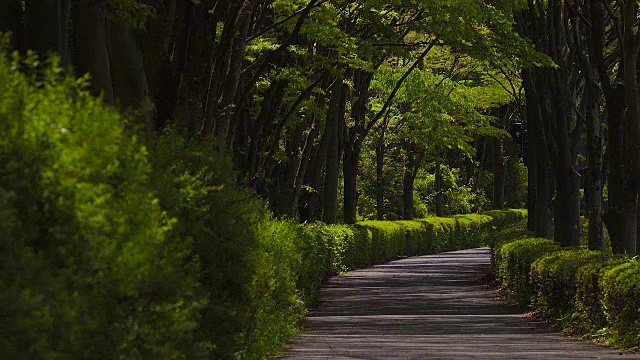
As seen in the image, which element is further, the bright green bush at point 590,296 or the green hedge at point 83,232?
the bright green bush at point 590,296

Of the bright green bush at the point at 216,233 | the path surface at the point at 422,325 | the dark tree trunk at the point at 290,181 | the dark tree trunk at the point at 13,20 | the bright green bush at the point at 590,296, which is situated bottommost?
the path surface at the point at 422,325

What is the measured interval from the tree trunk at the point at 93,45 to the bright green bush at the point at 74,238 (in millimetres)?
5801

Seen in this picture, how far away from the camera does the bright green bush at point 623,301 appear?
14211 millimetres

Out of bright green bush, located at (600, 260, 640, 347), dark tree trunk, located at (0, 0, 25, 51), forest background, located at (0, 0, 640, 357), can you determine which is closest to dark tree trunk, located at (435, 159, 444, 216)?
forest background, located at (0, 0, 640, 357)

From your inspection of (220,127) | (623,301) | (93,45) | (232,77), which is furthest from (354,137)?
(93,45)

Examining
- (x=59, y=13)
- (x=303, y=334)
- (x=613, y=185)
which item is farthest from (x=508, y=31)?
(x=59, y=13)

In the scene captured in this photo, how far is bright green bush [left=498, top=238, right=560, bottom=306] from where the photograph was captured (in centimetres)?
2297

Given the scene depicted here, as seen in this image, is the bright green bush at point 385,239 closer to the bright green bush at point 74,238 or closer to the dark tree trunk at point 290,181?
the dark tree trunk at point 290,181

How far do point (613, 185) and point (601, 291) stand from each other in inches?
196

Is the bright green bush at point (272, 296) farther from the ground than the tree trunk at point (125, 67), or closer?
closer

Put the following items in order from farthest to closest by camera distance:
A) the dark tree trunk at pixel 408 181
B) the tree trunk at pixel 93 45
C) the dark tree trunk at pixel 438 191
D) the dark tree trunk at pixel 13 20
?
the dark tree trunk at pixel 438 191, the dark tree trunk at pixel 408 181, the tree trunk at pixel 93 45, the dark tree trunk at pixel 13 20

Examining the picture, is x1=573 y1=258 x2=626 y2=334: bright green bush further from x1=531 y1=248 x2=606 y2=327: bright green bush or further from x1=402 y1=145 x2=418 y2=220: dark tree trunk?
x1=402 y1=145 x2=418 y2=220: dark tree trunk

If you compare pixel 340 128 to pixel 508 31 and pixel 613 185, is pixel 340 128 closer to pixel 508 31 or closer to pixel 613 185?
Result: pixel 508 31

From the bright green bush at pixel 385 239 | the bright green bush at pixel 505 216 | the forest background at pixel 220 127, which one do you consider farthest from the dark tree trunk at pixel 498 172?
the bright green bush at pixel 385 239
